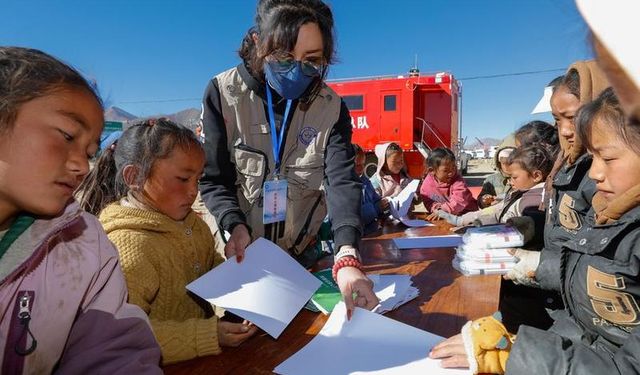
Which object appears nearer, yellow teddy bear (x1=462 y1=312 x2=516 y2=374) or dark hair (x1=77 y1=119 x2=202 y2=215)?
yellow teddy bear (x1=462 y1=312 x2=516 y2=374)

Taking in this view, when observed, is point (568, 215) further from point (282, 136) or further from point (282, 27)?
point (282, 27)

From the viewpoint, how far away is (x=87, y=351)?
74 centimetres

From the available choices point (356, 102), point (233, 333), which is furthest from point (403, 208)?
point (356, 102)

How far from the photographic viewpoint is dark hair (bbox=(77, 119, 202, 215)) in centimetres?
127

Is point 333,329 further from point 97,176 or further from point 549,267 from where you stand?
point 97,176

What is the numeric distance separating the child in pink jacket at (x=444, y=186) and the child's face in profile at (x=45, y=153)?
3.16 meters

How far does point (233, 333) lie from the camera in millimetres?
934

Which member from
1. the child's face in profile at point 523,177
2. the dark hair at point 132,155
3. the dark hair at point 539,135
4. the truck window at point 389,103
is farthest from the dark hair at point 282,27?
the truck window at point 389,103

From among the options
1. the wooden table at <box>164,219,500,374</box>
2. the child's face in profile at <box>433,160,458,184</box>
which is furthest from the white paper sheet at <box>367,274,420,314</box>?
the child's face in profile at <box>433,160,458,184</box>

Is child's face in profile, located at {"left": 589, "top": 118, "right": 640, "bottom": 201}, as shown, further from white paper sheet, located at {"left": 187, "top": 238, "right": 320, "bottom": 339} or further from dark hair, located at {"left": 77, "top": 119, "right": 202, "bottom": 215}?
dark hair, located at {"left": 77, "top": 119, "right": 202, "bottom": 215}

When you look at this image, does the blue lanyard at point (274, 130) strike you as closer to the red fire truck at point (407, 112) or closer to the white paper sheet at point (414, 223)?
the white paper sheet at point (414, 223)

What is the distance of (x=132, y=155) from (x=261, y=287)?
23.5 inches

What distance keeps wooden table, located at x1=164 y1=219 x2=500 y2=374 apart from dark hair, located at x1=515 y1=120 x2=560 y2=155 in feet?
4.30

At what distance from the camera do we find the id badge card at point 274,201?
1.43 meters
